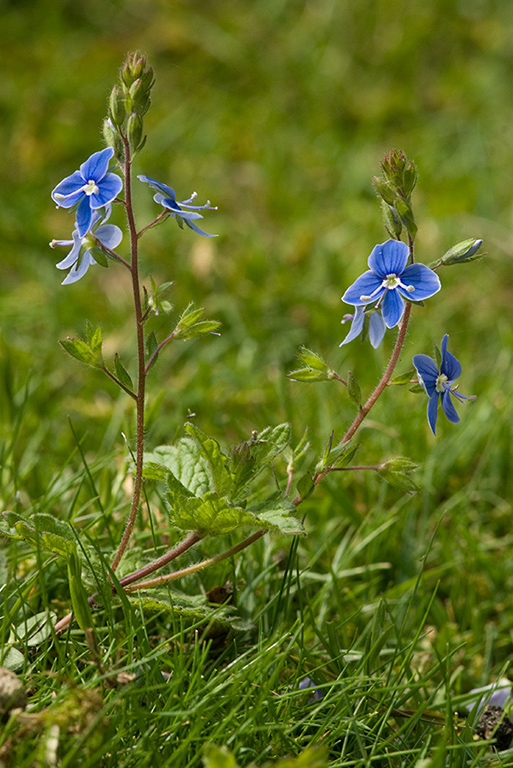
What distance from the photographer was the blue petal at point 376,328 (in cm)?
189

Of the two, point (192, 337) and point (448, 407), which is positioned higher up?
point (192, 337)

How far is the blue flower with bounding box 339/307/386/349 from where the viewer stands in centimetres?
185

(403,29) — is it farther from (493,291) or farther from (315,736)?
(315,736)

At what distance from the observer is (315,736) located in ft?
5.75

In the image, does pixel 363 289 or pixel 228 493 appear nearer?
pixel 363 289

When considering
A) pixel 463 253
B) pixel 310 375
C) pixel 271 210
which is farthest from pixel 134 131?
pixel 271 210

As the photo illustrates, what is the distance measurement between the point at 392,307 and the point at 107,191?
68cm

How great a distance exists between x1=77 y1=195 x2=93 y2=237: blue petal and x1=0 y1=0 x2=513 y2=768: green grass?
0.78 meters

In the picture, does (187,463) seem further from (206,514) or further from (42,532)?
(42,532)

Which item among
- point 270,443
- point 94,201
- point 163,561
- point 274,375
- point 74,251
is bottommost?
point 274,375

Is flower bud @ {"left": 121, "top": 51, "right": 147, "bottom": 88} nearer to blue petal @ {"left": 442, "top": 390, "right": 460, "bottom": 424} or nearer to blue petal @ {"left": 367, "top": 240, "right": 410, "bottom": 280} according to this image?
blue petal @ {"left": 367, "top": 240, "right": 410, "bottom": 280}

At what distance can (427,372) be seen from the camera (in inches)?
71.7

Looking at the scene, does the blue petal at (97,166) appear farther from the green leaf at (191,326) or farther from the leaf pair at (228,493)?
Result: the leaf pair at (228,493)

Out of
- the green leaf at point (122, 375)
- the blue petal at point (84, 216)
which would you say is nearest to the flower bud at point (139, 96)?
the blue petal at point (84, 216)
